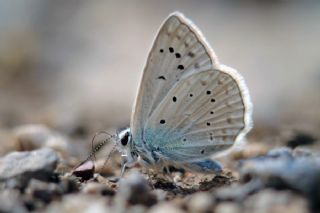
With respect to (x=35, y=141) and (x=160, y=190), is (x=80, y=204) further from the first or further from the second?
(x=35, y=141)

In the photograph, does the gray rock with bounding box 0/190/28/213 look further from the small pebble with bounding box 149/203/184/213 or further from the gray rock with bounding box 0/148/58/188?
the small pebble with bounding box 149/203/184/213

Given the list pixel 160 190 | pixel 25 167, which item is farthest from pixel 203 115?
pixel 25 167

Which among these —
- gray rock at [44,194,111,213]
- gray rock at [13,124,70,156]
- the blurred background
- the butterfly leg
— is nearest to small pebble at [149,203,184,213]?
gray rock at [44,194,111,213]

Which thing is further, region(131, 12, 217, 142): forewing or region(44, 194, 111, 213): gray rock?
region(131, 12, 217, 142): forewing

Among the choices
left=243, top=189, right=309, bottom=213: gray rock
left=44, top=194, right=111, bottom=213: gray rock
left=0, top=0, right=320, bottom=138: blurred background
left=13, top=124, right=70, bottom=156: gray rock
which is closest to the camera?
left=243, top=189, right=309, bottom=213: gray rock

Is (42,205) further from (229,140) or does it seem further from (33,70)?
(33,70)

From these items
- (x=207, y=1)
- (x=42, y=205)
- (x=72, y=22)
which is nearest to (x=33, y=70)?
(x=72, y=22)

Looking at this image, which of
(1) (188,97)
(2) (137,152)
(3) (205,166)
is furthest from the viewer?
(2) (137,152)
